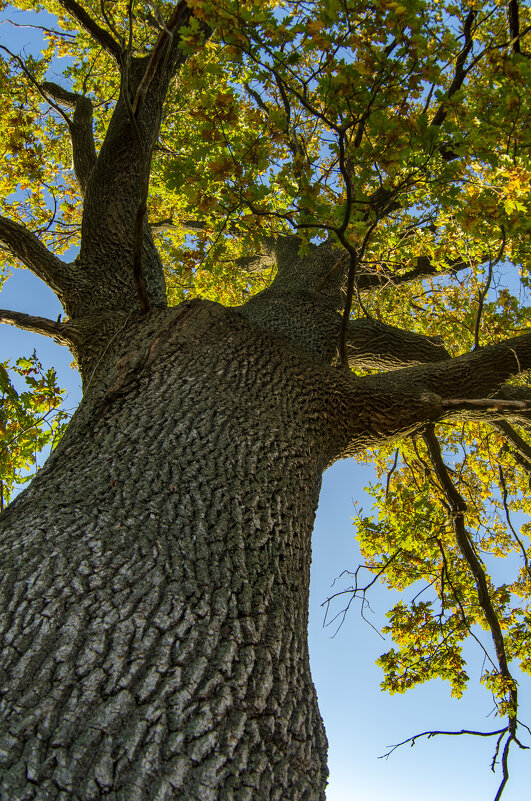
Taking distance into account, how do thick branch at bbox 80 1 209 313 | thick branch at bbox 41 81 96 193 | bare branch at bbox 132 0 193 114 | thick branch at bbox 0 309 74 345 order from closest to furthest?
bare branch at bbox 132 0 193 114, thick branch at bbox 0 309 74 345, thick branch at bbox 80 1 209 313, thick branch at bbox 41 81 96 193

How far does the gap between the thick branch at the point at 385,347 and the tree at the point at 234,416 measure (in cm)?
3

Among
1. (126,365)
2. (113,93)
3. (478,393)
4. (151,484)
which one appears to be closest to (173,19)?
(126,365)

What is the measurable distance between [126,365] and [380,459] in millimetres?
5528

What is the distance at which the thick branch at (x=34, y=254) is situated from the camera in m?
3.42

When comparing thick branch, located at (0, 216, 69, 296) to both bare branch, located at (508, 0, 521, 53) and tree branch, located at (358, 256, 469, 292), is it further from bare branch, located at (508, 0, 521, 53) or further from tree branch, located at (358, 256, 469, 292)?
bare branch, located at (508, 0, 521, 53)

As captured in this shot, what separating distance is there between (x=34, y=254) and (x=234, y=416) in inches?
84.8

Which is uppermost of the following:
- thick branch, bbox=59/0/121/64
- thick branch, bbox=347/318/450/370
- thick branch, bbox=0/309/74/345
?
thick branch, bbox=59/0/121/64

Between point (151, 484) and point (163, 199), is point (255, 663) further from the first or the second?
point (163, 199)

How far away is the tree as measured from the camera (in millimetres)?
1285

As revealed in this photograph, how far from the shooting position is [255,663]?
152 centimetres

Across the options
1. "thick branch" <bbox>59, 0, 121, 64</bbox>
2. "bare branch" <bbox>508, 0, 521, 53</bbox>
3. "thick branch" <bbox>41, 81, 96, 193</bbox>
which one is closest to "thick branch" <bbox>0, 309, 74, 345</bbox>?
"thick branch" <bbox>41, 81, 96, 193</bbox>

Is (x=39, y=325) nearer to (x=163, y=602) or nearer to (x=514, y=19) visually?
(x=163, y=602)

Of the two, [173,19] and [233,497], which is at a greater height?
[173,19]

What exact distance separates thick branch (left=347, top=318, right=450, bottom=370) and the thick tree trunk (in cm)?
217
